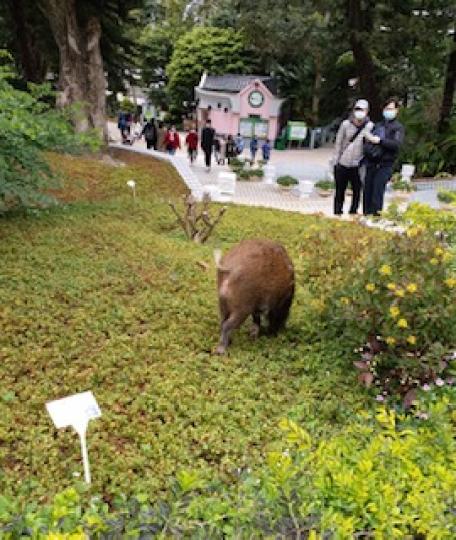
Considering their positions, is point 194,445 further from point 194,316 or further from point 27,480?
point 194,316

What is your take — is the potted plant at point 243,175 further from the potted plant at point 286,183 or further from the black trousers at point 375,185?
the black trousers at point 375,185

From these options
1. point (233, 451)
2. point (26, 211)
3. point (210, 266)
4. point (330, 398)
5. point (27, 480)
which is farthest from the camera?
point (26, 211)

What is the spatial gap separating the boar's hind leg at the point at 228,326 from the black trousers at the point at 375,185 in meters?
4.38

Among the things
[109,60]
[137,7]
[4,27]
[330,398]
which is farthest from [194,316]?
[4,27]

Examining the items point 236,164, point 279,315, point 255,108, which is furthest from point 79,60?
point 255,108

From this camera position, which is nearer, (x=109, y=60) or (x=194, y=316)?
(x=194, y=316)

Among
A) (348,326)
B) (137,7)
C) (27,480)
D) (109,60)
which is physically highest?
(137,7)

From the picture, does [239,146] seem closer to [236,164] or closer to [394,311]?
[236,164]

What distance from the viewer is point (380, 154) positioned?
8422 millimetres

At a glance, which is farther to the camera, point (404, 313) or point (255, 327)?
point (255, 327)

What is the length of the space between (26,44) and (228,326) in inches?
528

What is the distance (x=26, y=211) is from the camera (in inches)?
325

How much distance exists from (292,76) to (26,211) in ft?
74.9

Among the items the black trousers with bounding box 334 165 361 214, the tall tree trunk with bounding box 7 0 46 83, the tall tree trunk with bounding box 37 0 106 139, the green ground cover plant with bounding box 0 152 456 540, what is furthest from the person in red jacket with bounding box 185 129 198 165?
the green ground cover plant with bounding box 0 152 456 540
